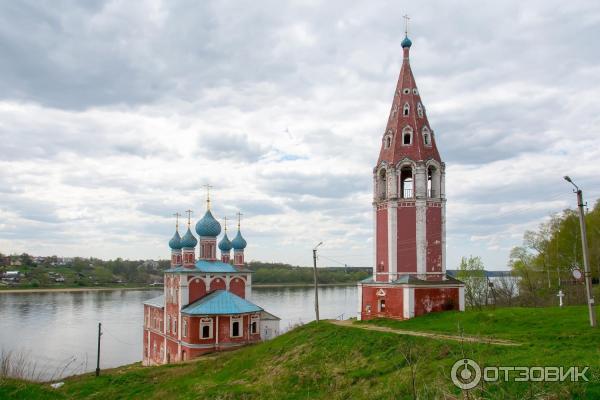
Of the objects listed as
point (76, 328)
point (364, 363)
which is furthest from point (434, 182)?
point (76, 328)

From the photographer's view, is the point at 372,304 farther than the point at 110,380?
Yes

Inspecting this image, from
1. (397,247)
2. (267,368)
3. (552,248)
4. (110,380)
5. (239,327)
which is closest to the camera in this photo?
(267,368)

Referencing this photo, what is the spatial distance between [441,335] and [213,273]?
60.4 ft

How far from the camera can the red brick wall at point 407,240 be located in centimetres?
2227

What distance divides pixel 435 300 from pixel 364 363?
736 centimetres

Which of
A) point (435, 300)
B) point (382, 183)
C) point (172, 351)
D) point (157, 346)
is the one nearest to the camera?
point (435, 300)

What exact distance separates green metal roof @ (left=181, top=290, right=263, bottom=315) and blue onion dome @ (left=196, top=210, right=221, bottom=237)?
5235 millimetres

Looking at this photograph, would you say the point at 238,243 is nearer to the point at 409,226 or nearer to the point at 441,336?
the point at 409,226

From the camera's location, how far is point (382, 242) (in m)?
23.2

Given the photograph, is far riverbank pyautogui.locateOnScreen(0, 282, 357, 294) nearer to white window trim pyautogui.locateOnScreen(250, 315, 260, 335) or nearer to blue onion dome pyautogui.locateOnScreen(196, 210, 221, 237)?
blue onion dome pyautogui.locateOnScreen(196, 210, 221, 237)

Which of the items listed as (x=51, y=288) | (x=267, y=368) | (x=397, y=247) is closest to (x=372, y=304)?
(x=397, y=247)

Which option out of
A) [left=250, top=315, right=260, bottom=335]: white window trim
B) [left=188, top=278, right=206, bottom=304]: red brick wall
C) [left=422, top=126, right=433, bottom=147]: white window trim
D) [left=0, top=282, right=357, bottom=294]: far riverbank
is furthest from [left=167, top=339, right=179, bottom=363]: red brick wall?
[left=0, top=282, right=357, bottom=294]: far riverbank

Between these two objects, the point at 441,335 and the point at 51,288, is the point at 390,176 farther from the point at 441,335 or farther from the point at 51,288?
the point at 51,288

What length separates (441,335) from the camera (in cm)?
1631
